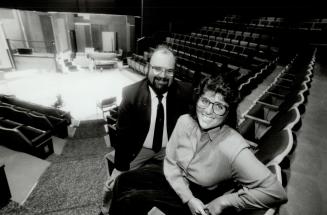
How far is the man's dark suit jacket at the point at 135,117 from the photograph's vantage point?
174cm

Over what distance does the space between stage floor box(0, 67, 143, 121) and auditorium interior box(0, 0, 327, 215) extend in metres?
0.04

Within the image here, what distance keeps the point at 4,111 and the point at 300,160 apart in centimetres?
509

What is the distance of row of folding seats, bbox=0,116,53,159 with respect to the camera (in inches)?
126

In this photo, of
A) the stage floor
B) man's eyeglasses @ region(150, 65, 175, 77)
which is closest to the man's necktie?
man's eyeglasses @ region(150, 65, 175, 77)

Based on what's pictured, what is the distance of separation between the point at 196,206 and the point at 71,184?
2212 millimetres

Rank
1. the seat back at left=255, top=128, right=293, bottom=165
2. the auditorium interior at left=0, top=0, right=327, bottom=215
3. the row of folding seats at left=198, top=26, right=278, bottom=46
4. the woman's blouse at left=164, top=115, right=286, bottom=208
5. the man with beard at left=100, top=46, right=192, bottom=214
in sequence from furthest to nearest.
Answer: the row of folding seats at left=198, top=26, right=278, bottom=46, the auditorium interior at left=0, top=0, right=327, bottom=215, the man with beard at left=100, top=46, right=192, bottom=214, the seat back at left=255, top=128, right=293, bottom=165, the woman's blouse at left=164, top=115, right=286, bottom=208

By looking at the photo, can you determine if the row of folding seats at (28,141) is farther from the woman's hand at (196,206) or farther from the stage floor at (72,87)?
the woman's hand at (196,206)

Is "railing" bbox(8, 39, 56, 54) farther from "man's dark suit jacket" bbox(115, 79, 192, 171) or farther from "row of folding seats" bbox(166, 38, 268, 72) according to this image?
"man's dark suit jacket" bbox(115, 79, 192, 171)

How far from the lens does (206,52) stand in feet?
24.5

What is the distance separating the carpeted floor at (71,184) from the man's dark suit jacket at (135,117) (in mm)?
1083

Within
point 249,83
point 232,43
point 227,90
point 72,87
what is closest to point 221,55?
point 232,43

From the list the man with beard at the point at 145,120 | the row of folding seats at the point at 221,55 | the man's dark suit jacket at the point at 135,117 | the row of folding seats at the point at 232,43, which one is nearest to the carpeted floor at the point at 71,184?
the man with beard at the point at 145,120

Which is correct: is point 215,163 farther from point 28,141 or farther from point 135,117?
point 28,141

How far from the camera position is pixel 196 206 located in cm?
107
